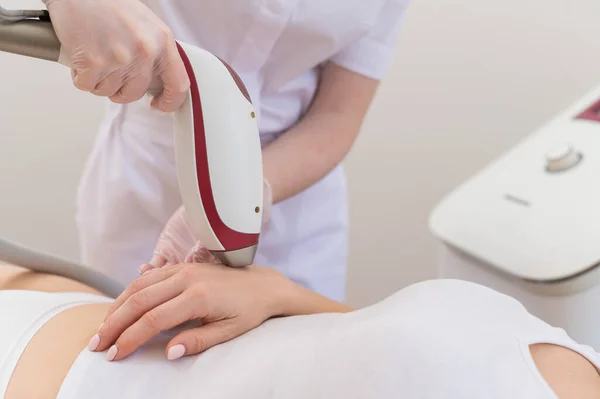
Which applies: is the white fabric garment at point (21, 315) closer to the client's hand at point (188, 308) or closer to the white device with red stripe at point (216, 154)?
the client's hand at point (188, 308)

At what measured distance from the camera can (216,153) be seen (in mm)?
543

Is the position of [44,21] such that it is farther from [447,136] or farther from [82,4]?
[447,136]

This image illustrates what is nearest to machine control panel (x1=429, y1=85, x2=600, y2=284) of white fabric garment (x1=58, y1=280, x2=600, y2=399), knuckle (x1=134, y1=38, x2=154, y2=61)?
white fabric garment (x1=58, y1=280, x2=600, y2=399)

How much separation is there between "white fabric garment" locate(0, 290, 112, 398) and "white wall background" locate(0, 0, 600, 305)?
88 cm

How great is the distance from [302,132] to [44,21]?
513mm

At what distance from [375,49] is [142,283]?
0.48 metres

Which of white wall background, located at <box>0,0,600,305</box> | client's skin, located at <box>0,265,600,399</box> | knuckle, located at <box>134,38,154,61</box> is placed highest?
knuckle, located at <box>134,38,154,61</box>

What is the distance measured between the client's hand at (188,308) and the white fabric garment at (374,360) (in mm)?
14

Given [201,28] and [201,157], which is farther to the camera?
[201,28]

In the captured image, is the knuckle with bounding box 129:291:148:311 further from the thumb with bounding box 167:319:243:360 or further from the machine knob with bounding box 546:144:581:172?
the machine knob with bounding box 546:144:581:172

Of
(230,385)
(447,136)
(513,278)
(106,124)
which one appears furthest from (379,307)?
(447,136)

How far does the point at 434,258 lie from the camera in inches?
62.5

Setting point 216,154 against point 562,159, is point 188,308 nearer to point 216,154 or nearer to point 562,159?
point 216,154

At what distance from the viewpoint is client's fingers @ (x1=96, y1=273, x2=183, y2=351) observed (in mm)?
551
